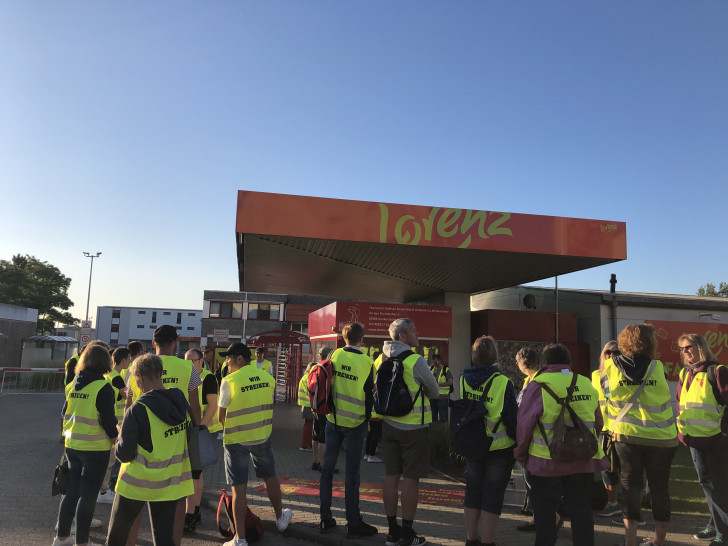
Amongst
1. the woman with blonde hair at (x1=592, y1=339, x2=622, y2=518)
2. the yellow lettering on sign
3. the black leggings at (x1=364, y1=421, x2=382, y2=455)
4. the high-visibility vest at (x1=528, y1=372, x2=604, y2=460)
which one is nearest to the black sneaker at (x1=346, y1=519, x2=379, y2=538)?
the high-visibility vest at (x1=528, y1=372, x2=604, y2=460)

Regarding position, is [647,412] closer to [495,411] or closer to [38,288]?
[495,411]

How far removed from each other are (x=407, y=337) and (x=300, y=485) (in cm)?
337

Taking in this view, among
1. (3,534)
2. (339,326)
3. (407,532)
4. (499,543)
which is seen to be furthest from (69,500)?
(339,326)

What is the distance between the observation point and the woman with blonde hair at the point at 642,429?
449 centimetres

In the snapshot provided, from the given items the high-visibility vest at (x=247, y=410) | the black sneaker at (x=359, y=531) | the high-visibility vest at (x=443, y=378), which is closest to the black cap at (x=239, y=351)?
the high-visibility vest at (x=247, y=410)

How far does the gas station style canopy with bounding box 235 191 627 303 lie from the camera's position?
991 centimetres

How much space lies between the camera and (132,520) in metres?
3.59

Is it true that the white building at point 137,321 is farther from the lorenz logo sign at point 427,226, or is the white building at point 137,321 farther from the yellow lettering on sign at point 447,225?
the yellow lettering on sign at point 447,225

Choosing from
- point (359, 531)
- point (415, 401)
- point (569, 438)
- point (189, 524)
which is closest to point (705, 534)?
point (569, 438)

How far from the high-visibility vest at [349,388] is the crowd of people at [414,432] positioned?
0.04ft

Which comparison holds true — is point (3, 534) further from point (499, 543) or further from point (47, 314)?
point (47, 314)

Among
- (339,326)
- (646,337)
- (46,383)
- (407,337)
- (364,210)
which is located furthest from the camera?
(46,383)

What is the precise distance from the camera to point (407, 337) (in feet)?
16.4

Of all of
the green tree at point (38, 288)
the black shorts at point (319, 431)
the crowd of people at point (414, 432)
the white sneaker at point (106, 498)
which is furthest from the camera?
the green tree at point (38, 288)
